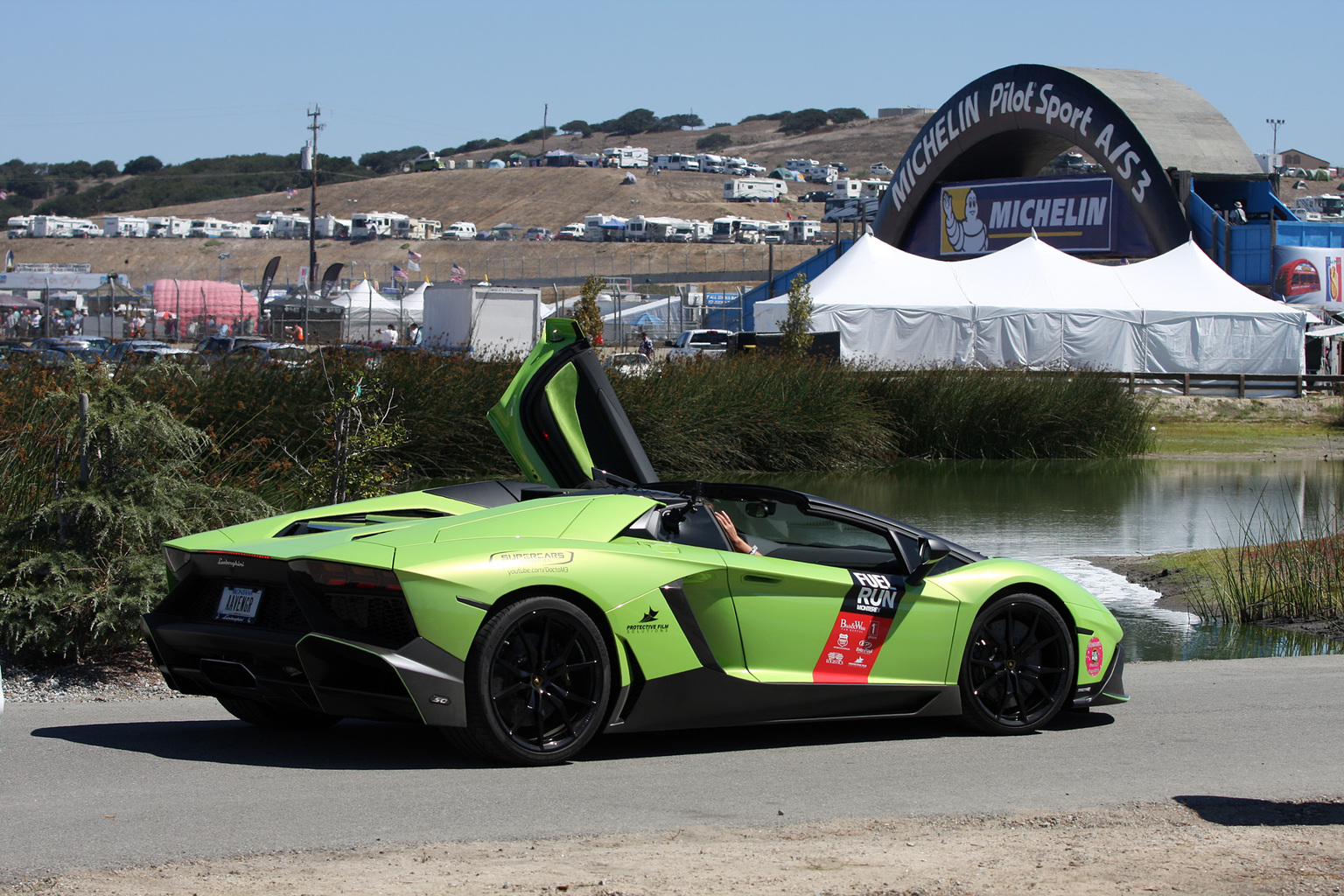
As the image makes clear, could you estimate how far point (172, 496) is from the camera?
7984 millimetres

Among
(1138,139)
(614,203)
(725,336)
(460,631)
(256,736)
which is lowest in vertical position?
(256,736)

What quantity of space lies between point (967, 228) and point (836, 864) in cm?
4490

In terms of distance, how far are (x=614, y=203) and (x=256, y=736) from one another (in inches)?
5562

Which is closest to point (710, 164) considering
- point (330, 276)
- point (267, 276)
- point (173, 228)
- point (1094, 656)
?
point (173, 228)

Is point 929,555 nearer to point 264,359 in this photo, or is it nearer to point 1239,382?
point 264,359

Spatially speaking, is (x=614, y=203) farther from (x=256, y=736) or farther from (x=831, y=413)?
(x=256, y=736)

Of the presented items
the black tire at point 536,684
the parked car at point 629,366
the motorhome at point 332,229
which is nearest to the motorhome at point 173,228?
the motorhome at point 332,229

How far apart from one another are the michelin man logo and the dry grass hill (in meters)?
43.5

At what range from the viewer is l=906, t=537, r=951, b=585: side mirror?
258 inches

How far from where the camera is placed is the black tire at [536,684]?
5363 mm

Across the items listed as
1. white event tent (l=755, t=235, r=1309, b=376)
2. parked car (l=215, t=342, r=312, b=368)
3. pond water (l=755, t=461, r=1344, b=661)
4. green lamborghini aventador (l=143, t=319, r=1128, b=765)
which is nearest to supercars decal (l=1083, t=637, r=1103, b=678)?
green lamborghini aventador (l=143, t=319, r=1128, b=765)

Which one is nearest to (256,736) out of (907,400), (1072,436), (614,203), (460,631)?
(460,631)

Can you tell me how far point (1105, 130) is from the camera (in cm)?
4322

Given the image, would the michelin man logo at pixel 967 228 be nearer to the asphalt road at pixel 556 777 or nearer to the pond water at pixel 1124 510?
the pond water at pixel 1124 510
